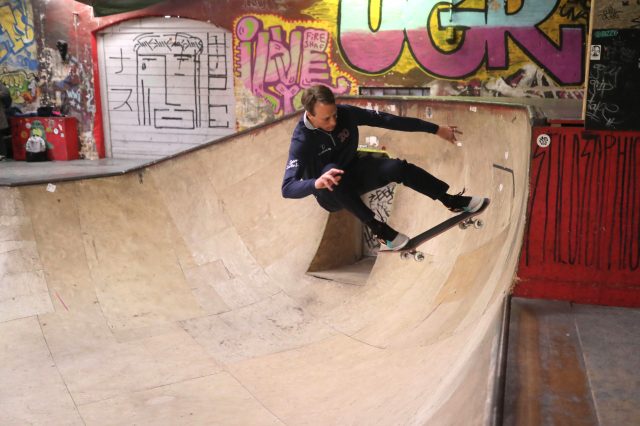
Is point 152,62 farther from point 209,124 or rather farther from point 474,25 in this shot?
point 474,25

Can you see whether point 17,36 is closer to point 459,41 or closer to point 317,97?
point 459,41

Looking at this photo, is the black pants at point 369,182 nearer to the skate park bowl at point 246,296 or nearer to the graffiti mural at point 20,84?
the skate park bowl at point 246,296

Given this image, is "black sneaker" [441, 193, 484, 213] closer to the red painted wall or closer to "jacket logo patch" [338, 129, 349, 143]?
the red painted wall

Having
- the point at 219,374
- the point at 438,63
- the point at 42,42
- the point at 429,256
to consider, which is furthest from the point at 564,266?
the point at 42,42

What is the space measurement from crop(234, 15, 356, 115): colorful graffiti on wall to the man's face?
702 centimetres

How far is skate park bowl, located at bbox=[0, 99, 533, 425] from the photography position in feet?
13.6

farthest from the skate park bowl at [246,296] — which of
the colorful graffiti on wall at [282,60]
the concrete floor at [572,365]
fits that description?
the colorful graffiti on wall at [282,60]

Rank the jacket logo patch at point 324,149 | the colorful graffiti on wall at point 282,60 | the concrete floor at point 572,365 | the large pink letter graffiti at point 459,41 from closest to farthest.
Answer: the concrete floor at point 572,365, the jacket logo patch at point 324,149, the large pink letter graffiti at point 459,41, the colorful graffiti on wall at point 282,60

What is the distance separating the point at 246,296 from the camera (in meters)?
6.25

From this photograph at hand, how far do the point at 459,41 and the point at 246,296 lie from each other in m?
6.26

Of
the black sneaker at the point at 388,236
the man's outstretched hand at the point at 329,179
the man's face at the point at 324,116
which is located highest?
the man's face at the point at 324,116

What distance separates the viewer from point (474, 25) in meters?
9.95

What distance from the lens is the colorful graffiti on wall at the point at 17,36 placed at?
47.1ft

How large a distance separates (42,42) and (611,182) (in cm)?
1422
